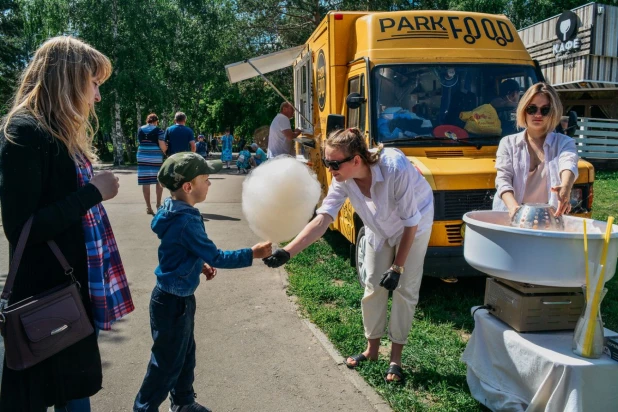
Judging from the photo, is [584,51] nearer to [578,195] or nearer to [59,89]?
[578,195]

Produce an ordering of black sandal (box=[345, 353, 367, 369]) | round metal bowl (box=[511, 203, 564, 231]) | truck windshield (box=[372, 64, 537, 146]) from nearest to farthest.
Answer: round metal bowl (box=[511, 203, 564, 231]) → black sandal (box=[345, 353, 367, 369]) → truck windshield (box=[372, 64, 537, 146])

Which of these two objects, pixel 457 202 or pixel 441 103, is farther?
pixel 441 103

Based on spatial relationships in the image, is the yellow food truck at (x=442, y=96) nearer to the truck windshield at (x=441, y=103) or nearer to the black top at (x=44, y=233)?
the truck windshield at (x=441, y=103)

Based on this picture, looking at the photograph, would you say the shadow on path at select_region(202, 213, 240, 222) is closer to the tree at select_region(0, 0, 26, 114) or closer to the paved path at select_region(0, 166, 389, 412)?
the paved path at select_region(0, 166, 389, 412)

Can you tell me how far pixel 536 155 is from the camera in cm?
369

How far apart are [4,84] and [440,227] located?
33.3 meters

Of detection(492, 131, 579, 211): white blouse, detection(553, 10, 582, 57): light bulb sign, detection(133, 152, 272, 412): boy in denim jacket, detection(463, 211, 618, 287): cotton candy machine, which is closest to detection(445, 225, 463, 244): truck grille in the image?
detection(492, 131, 579, 211): white blouse

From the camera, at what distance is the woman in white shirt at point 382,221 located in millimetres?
3361

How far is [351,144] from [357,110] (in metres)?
2.82

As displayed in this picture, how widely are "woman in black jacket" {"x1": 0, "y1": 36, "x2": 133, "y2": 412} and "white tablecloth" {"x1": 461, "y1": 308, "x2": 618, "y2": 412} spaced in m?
2.26

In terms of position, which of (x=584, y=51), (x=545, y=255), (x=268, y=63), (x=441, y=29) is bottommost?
(x=545, y=255)

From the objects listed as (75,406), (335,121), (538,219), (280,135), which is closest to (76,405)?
(75,406)

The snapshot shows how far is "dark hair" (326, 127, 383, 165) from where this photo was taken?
330cm

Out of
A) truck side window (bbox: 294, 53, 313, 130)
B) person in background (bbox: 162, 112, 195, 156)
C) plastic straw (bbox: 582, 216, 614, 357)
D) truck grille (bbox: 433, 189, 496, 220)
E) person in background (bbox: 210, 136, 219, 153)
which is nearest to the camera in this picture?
plastic straw (bbox: 582, 216, 614, 357)
